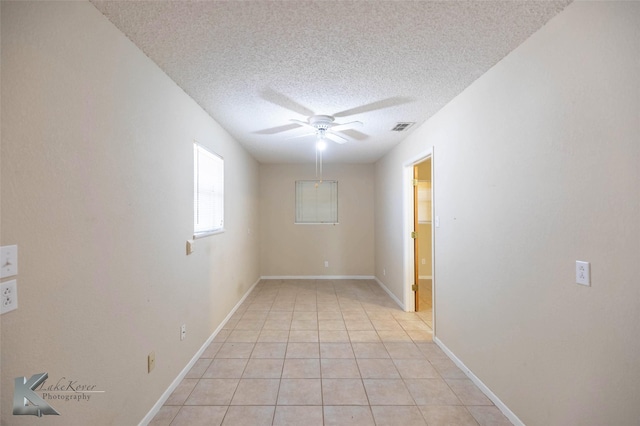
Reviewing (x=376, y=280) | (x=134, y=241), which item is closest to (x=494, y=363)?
(x=134, y=241)

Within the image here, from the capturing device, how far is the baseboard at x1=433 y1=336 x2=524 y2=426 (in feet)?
5.92

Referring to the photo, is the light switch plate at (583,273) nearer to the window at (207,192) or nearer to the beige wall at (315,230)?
the window at (207,192)

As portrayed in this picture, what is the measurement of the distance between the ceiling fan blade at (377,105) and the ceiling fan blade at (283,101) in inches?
13.9

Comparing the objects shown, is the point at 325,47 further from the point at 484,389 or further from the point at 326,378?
the point at 484,389

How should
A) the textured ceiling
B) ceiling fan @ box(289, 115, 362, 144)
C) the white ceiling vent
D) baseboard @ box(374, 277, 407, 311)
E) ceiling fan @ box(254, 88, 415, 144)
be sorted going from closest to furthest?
the textured ceiling, ceiling fan @ box(254, 88, 415, 144), ceiling fan @ box(289, 115, 362, 144), the white ceiling vent, baseboard @ box(374, 277, 407, 311)

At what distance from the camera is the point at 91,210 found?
137 cm

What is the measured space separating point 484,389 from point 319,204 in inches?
170

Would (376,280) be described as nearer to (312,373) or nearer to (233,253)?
(233,253)

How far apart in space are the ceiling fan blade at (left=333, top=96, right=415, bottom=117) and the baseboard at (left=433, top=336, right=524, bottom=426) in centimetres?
241

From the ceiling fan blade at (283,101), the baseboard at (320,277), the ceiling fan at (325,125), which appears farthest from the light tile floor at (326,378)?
the ceiling fan blade at (283,101)

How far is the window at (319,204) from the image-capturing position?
233 inches

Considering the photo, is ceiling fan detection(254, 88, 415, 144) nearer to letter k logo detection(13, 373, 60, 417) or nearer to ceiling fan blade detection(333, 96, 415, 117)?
ceiling fan blade detection(333, 96, 415, 117)

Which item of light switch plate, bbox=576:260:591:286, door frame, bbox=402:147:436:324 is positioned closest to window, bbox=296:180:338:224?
door frame, bbox=402:147:436:324

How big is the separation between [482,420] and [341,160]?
4440mm
